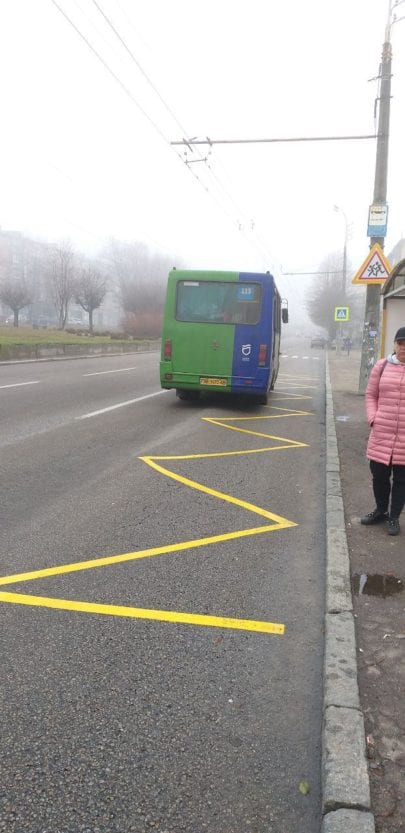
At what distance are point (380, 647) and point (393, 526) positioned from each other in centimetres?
191

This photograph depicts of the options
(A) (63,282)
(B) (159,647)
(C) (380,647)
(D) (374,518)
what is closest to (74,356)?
(D) (374,518)

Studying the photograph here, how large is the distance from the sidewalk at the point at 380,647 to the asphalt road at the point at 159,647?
0.23 m

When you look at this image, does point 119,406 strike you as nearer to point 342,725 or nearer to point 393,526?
point 393,526

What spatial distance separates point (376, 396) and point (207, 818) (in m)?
3.62

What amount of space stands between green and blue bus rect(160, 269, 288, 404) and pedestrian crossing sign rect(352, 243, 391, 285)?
2.08 meters

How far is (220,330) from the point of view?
11422 millimetres

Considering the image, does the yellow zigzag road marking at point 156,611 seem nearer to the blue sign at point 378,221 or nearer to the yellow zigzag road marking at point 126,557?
the yellow zigzag road marking at point 126,557

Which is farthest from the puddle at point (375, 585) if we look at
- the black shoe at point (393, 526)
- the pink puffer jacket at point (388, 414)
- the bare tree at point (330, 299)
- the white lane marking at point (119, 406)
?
the bare tree at point (330, 299)

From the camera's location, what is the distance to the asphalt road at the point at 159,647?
2039 millimetres

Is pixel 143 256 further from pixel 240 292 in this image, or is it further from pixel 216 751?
pixel 216 751

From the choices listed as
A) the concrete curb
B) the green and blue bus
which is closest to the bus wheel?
the green and blue bus

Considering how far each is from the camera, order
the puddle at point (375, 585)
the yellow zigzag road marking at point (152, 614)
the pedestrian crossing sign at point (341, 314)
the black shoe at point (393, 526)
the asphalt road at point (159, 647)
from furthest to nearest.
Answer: the pedestrian crossing sign at point (341, 314) → the black shoe at point (393, 526) → the puddle at point (375, 585) → the yellow zigzag road marking at point (152, 614) → the asphalt road at point (159, 647)

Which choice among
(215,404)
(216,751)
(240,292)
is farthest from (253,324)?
(216,751)

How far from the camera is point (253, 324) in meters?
11.4
